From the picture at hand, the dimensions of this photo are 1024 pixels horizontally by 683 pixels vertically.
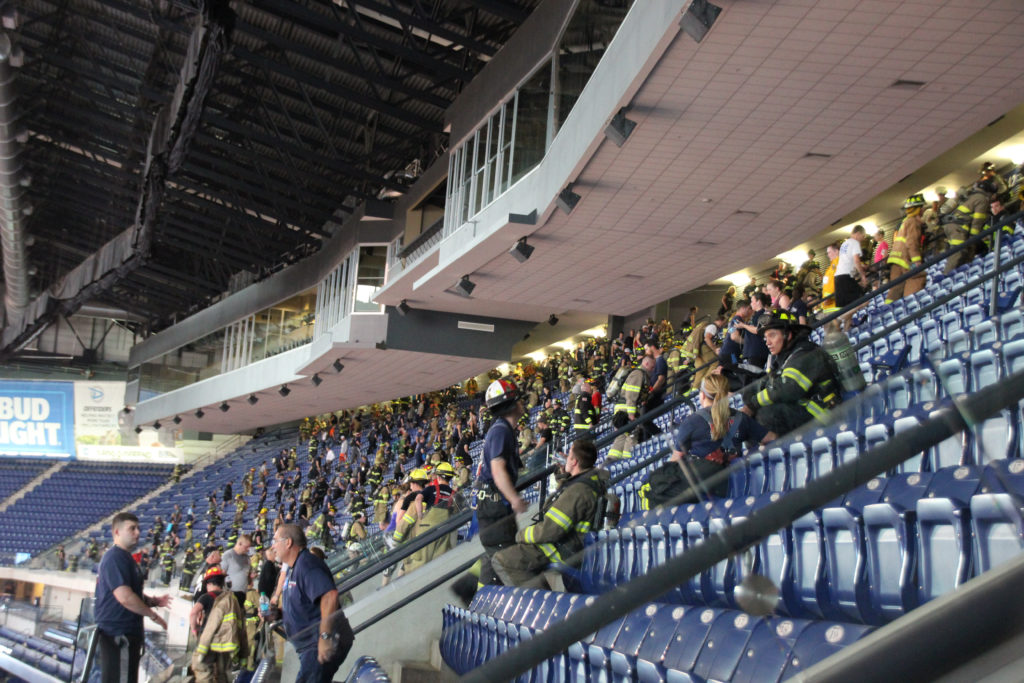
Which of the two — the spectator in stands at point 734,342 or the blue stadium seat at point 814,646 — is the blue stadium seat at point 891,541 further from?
the spectator in stands at point 734,342

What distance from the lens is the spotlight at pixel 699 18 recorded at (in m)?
6.32

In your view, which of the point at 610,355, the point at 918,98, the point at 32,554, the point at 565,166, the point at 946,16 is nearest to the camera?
the point at 946,16

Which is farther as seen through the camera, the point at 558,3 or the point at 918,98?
the point at 558,3

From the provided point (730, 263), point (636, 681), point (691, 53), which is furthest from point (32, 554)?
point (636, 681)

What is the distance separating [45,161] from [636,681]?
27.8 meters

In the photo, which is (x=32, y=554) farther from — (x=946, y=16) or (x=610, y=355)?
(x=946, y=16)

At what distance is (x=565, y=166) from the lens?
10.4m

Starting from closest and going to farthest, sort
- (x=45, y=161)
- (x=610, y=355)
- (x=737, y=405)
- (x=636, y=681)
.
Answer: (x=636, y=681) < (x=737, y=405) < (x=610, y=355) < (x=45, y=161)

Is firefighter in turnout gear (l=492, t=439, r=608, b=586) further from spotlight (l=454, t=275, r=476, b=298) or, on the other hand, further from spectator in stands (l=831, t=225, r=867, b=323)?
spotlight (l=454, t=275, r=476, b=298)

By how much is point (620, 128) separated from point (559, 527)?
518cm

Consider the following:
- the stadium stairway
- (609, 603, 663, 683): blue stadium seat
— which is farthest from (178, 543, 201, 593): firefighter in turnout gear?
the stadium stairway

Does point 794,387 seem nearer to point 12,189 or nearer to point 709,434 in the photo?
point 709,434

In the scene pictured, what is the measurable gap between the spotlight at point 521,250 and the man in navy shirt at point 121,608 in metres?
7.50

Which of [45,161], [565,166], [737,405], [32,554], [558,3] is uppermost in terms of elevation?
[45,161]
